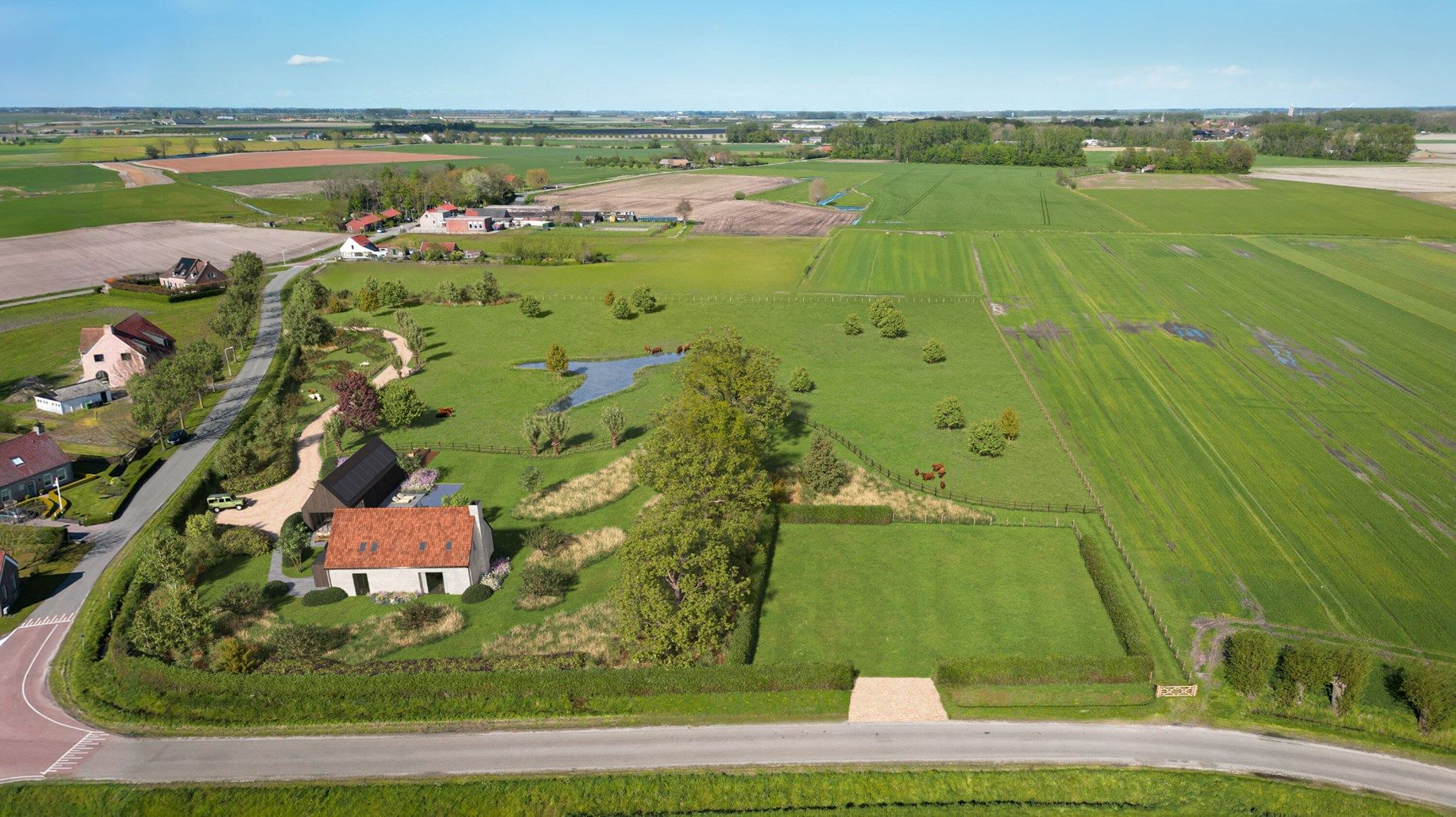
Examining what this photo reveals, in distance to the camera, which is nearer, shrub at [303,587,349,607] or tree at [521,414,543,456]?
shrub at [303,587,349,607]

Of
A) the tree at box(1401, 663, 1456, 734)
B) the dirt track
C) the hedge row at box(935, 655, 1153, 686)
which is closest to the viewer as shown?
the tree at box(1401, 663, 1456, 734)

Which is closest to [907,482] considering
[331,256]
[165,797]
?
[165,797]

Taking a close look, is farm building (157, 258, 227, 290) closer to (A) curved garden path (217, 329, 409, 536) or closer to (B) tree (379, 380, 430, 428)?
(A) curved garden path (217, 329, 409, 536)

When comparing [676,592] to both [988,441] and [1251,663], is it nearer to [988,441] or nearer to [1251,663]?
[1251,663]

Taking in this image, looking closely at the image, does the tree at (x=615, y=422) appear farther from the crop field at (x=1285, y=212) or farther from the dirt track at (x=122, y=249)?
the crop field at (x=1285, y=212)

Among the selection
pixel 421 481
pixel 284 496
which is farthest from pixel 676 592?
pixel 284 496

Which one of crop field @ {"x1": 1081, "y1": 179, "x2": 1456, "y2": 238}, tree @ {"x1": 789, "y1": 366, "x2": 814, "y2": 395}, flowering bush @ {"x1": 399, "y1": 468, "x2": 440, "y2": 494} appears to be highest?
crop field @ {"x1": 1081, "y1": 179, "x2": 1456, "y2": 238}

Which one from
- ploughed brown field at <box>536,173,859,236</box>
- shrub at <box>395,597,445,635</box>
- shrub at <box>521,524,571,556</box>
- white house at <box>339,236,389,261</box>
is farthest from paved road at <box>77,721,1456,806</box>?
ploughed brown field at <box>536,173,859,236</box>
